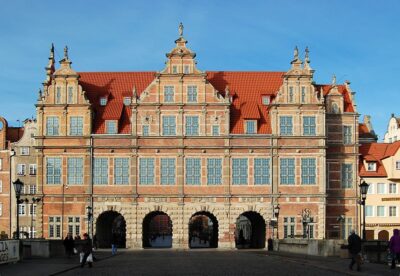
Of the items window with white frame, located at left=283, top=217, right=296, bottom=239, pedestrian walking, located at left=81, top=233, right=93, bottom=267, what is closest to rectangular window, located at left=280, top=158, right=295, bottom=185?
window with white frame, located at left=283, top=217, right=296, bottom=239

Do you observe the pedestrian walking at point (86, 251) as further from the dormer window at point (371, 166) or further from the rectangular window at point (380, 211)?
the rectangular window at point (380, 211)

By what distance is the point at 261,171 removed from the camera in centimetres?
7331

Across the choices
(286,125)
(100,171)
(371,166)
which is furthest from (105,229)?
(371,166)

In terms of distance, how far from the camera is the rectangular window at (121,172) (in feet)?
241

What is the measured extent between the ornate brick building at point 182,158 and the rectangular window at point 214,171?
3.7 inches

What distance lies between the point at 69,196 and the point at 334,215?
1002 inches

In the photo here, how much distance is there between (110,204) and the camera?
73.3m

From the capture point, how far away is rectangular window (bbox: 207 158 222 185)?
240 ft

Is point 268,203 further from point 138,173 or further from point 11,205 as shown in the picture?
point 11,205

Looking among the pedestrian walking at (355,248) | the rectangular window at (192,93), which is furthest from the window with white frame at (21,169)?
the pedestrian walking at (355,248)

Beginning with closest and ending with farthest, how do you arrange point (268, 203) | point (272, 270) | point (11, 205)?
point (272, 270)
point (268, 203)
point (11, 205)

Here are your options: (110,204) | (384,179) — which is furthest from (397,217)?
(110,204)

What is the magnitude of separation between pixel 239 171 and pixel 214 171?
7.73ft

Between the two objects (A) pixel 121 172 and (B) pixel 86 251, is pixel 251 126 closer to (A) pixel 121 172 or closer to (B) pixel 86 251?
(A) pixel 121 172
